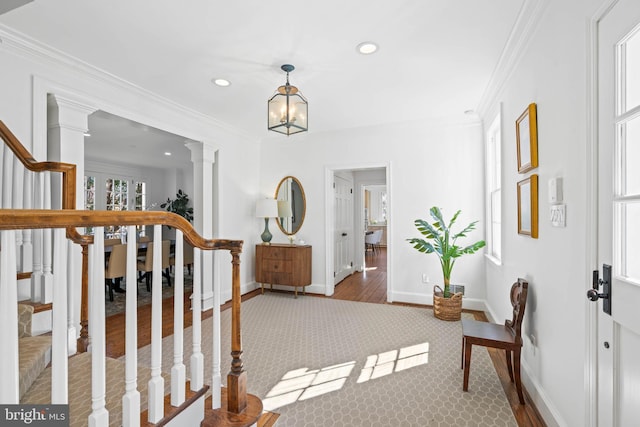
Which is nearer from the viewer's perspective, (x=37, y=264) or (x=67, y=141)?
(x=37, y=264)

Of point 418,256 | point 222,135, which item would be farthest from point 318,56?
point 418,256

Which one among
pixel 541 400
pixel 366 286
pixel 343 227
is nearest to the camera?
pixel 541 400

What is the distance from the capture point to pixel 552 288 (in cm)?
186

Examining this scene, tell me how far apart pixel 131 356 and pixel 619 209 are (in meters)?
1.98

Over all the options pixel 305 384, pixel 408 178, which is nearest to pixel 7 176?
pixel 305 384

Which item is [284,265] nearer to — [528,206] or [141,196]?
[528,206]

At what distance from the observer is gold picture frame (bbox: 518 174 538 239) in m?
2.08

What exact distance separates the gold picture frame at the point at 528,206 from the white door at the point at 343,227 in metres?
3.23

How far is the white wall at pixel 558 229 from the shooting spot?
4.91 ft

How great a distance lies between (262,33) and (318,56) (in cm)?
53

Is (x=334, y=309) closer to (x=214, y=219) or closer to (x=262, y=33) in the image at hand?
(x=214, y=219)

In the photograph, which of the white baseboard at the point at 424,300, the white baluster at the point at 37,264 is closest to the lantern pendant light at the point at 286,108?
the white baluster at the point at 37,264

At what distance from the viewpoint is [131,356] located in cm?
115

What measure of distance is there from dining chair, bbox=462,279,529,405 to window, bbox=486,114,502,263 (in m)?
1.29
